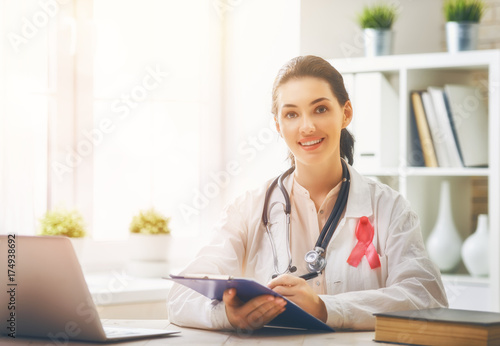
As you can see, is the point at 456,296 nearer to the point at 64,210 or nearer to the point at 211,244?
the point at 211,244

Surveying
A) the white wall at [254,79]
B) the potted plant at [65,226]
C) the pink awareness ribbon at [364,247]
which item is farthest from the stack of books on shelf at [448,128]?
the potted plant at [65,226]

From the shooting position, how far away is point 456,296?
3.12 meters

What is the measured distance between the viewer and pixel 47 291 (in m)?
1.45

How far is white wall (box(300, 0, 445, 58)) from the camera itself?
3.45 metres

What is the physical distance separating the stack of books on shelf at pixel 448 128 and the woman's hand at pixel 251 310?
1.77 meters

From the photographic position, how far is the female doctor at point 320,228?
75.7 inches

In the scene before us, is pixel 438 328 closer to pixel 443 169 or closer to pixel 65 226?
pixel 443 169

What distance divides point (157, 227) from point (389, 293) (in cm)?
160

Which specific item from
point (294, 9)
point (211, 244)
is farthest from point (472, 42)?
point (211, 244)

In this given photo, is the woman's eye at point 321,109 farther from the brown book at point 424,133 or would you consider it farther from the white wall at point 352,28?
the white wall at point 352,28

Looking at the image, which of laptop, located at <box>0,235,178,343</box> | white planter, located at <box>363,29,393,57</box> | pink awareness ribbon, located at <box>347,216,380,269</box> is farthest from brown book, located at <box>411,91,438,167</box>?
laptop, located at <box>0,235,178,343</box>

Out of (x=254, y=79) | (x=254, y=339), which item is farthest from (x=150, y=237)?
(x=254, y=339)

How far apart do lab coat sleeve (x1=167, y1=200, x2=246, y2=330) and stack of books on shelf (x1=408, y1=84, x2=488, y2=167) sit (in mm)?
1331

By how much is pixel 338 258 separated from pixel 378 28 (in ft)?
5.19
